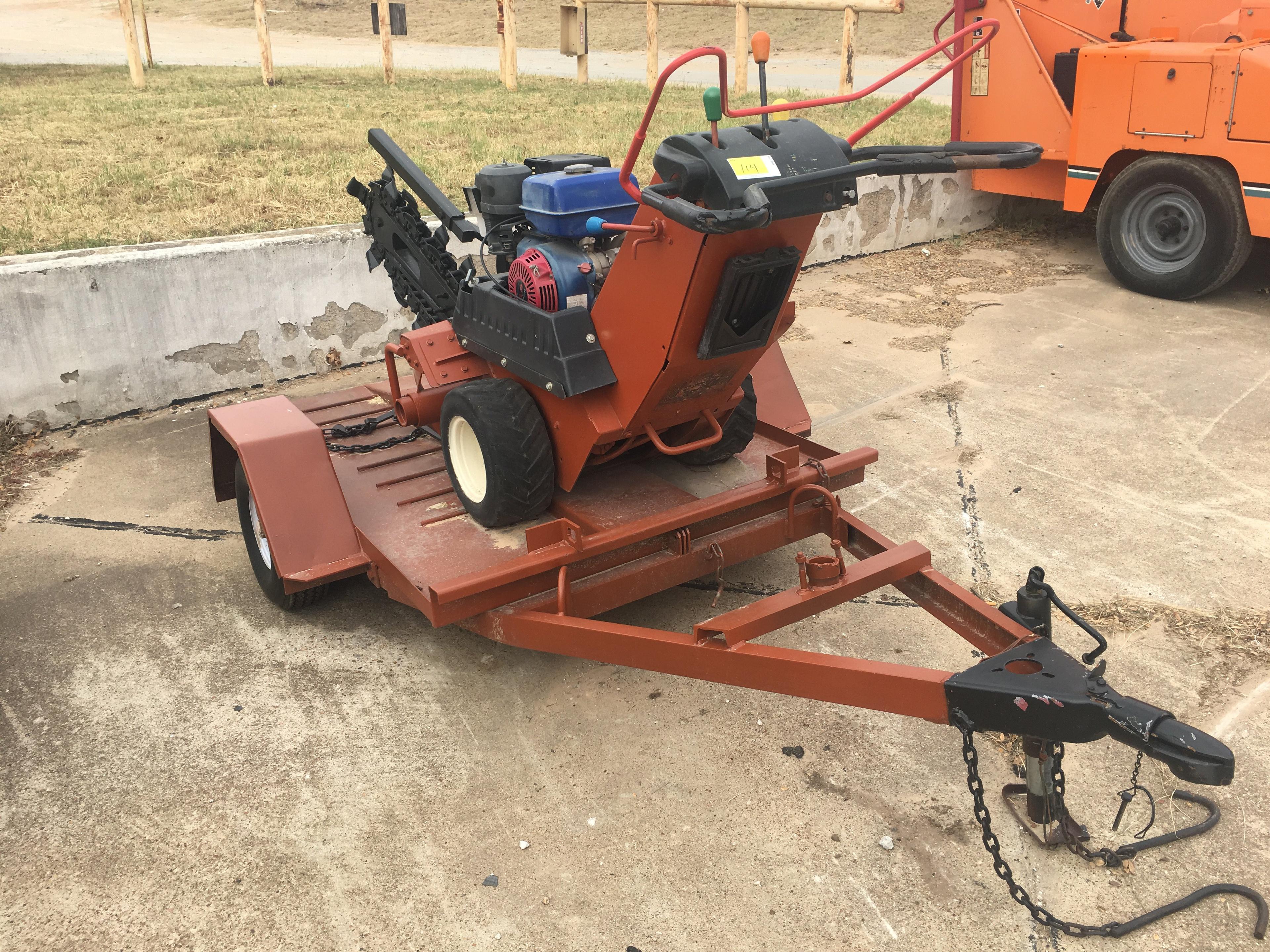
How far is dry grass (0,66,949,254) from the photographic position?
7039 mm

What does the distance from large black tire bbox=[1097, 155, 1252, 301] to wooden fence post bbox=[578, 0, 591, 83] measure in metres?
7.97

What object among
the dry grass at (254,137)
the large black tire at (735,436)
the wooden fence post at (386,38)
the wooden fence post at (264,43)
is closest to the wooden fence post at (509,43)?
the dry grass at (254,137)

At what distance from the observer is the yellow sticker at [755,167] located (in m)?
2.75

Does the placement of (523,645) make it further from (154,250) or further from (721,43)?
(721,43)

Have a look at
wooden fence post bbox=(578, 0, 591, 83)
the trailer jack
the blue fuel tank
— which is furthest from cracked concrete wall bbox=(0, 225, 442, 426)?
wooden fence post bbox=(578, 0, 591, 83)

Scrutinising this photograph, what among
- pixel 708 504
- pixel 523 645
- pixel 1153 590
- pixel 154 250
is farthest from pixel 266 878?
pixel 154 250

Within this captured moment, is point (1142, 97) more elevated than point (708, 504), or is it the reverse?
point (1142, 97)

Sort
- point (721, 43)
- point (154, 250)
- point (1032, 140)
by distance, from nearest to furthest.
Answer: point (154, 250) → point (1032, 140) → point (721, 43)

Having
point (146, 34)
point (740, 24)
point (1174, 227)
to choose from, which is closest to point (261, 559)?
point (1174, 227)

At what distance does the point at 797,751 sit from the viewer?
324 cm

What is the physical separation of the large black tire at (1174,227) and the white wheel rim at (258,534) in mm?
6177

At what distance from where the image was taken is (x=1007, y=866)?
255cm

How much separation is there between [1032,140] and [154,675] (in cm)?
702

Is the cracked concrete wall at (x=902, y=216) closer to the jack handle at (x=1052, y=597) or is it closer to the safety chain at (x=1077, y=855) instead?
the jack handle at (x=1052, y=597)
